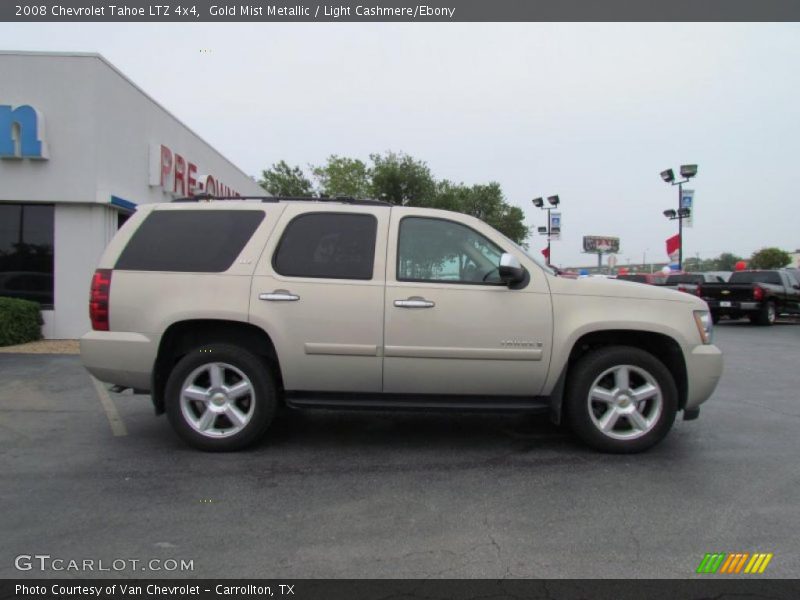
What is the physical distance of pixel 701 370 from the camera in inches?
178

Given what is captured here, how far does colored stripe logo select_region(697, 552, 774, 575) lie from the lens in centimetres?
295

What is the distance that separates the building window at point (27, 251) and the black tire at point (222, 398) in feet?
27.8

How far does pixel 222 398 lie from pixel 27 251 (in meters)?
9.05

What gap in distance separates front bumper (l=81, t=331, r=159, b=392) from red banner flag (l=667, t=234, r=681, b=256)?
25115 millimetres

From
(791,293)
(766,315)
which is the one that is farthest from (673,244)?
(766,315)

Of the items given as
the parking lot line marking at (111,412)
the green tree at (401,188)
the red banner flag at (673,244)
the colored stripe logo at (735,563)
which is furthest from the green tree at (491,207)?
the colored stripe logo at (735,563)

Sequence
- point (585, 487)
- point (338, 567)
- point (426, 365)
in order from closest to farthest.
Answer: point (338, 567) < point (585, 487) < point (426, 365)

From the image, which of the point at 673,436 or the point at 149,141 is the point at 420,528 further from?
the point at 149,141

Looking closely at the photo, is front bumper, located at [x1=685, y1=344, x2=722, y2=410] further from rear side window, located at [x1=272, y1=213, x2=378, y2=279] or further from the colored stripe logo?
rear side window, located at [x1=272, y1=213, x2=378, y2=279]

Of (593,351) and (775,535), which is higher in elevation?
(593,351)

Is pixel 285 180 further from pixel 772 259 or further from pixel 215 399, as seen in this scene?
pixel 772 259
